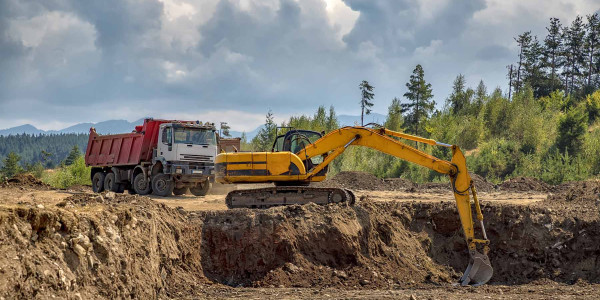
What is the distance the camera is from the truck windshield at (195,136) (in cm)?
2211

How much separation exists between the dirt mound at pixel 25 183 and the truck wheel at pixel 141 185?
20.8 feet

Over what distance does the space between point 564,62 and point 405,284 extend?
66918 millimetres

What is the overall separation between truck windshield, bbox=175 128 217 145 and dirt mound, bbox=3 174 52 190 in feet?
29.3

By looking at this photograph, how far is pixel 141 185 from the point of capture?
23188 millimetres

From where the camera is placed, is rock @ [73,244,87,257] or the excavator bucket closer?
rock @ [73,244,87,257]

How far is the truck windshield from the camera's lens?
72.5 ft

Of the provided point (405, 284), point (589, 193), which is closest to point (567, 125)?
point (589, 193)

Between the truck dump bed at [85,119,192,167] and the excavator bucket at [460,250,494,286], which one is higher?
the truck dump bed at [85,119,192,167]

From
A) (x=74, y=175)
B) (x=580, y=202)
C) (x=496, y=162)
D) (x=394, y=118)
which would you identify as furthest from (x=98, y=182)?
(x=394, y=118)

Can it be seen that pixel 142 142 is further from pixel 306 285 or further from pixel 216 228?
pixel 306 285

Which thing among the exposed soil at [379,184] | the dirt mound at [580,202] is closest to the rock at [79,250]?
the dirt mound at [580,202]

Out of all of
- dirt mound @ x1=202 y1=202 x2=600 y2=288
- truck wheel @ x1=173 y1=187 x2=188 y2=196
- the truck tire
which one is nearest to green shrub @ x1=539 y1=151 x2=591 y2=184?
dirt mound @ x1=202 y1=202 x2=600 y2=288

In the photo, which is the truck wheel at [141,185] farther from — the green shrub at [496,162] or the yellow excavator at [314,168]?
the green shrub at [496,162]

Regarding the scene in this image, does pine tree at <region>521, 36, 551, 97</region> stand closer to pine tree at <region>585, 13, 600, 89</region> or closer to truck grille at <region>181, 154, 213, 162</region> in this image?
pine tree at <region>585, 13, 600, 89</region>
